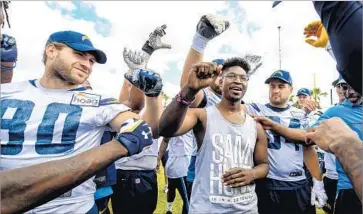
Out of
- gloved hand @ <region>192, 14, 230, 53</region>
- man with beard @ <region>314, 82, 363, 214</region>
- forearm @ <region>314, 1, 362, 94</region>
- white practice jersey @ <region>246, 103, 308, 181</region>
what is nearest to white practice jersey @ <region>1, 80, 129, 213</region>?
gloved hand @ <region>192, 14, 230, 53</region>

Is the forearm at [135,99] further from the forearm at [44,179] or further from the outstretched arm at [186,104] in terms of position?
the forearm at [44,179]

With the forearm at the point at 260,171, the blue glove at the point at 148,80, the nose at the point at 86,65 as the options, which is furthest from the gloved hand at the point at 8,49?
the forearm at the point at 260,171

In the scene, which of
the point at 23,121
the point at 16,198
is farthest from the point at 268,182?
the point at 16,198

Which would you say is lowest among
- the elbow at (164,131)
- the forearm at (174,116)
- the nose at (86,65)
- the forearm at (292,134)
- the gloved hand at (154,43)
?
the forearm at (292,134)

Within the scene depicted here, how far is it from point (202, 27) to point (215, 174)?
1.41m

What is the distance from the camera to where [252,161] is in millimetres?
3191

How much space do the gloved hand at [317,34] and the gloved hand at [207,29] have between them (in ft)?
3.33

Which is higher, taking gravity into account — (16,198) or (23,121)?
(23,121)

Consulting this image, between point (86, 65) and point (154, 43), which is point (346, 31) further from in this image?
point (154, 43)

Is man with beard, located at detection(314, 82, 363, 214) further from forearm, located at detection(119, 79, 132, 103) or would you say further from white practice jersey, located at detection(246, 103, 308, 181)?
forearm, located at detection(119, 79, 132, 103)

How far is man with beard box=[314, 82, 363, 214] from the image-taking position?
13.3 ft

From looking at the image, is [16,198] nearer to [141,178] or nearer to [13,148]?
[13,148]

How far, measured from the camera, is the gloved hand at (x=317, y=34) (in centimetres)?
202

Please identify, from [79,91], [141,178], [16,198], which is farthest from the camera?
[141,178]
